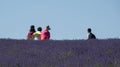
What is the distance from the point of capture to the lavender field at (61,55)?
704cm

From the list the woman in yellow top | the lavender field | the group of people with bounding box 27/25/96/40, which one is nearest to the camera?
the lavender field

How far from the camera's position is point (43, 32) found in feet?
49.3

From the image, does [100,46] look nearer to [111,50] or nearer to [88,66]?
[111,50]

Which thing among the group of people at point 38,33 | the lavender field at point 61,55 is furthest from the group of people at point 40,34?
the lavender field at point 61,55

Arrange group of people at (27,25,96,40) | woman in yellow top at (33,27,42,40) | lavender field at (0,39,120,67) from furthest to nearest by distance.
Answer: woman in yellow top at (33,27,42,40), group of people at (27,25,96,40), lavender field at (0,39,120,67)

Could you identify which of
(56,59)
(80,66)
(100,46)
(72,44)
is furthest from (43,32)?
(80,66)

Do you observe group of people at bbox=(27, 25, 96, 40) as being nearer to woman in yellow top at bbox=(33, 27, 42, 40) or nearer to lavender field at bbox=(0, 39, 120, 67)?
woman in yellow top at bbox=(33, 27, 42, 40)

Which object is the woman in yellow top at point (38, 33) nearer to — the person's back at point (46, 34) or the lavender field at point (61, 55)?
the person's back at point (46, 34)

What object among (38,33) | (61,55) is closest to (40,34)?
(38,33)

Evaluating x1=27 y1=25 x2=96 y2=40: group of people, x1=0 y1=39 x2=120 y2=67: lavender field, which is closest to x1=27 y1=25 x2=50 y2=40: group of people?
x1=27 y1=25 x2=96 y2=40: group of people

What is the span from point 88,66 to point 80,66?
18 centimetres

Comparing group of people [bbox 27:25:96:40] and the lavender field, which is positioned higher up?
group of people [bbox 27:25:96:40]

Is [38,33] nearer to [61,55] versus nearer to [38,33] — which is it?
[38,33]

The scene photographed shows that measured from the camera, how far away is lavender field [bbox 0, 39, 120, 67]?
7.04m
